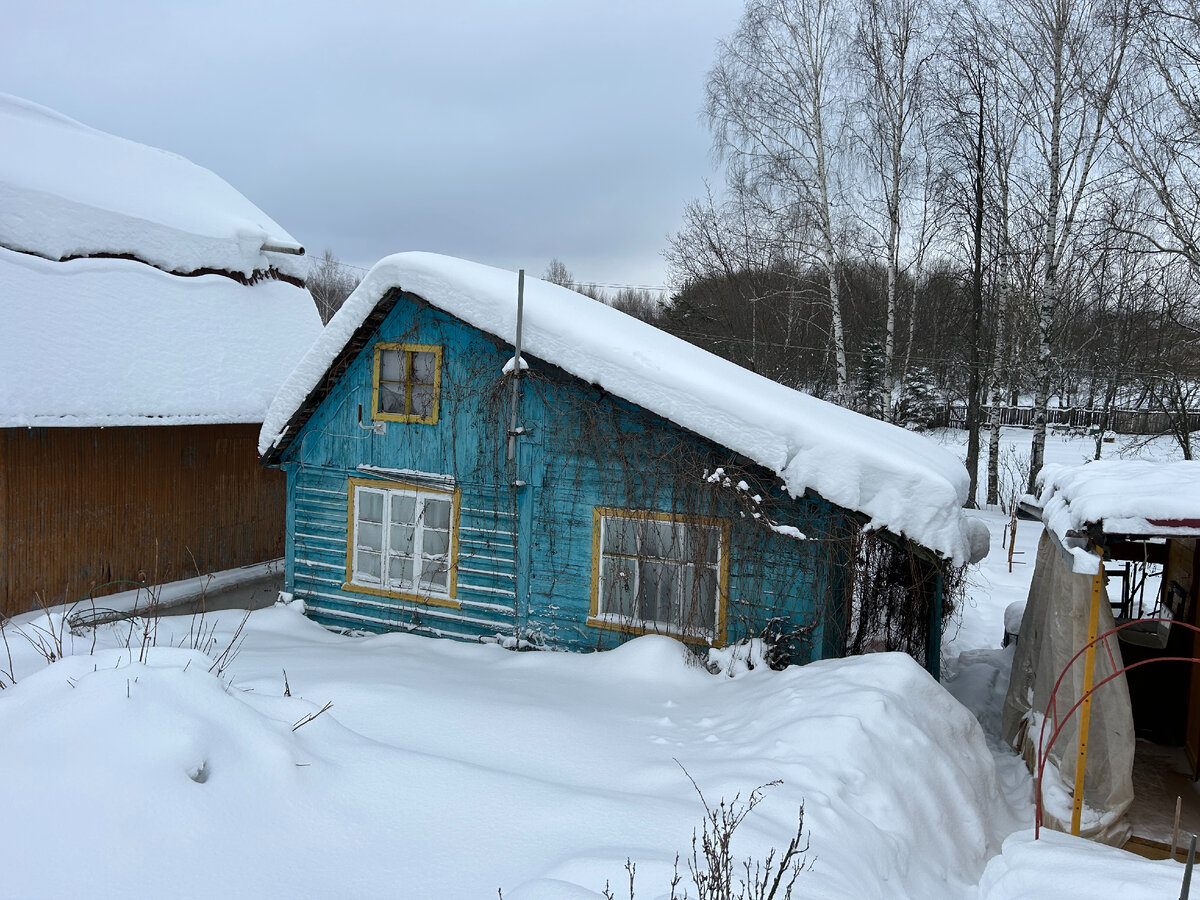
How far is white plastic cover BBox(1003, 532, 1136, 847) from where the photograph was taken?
→ 5461mm

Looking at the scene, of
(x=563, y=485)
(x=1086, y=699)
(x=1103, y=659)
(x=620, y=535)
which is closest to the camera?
(x=1086, y=699)

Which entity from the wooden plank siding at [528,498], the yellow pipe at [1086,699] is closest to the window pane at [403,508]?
the wooden plank siding at [528,498]

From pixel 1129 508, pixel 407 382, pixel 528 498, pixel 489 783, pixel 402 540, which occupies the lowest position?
pixel 489 783

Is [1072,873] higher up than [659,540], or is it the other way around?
[659,540]

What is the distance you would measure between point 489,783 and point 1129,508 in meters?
4.30

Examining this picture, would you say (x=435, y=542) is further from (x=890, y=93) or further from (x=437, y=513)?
(x=890, y=93)

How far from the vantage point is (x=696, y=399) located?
23.2ft

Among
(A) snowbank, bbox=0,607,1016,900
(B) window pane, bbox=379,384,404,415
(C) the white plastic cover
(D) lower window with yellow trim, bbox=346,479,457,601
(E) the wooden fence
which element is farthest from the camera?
(E) the wooden fence

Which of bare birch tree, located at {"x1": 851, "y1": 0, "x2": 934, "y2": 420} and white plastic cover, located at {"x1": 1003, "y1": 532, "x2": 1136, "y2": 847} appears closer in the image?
white plastic cover, located at {"x1": 1003, "y1": 532, "x2": 1136, "y2": 847}

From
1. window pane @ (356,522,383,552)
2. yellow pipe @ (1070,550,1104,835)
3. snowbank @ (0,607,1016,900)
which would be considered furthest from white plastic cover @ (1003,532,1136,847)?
window pane @ (356,522,383,552)

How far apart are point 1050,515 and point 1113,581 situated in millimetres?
8995

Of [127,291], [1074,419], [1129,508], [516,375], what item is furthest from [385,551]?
[1074,419]

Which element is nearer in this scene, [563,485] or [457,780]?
[457,780]

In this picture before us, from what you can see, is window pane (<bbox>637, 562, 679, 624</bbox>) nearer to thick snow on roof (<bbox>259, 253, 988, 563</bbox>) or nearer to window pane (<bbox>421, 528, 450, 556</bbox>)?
thick snow on roof (<bbox>259, 253, 988, 563</bbox>)
